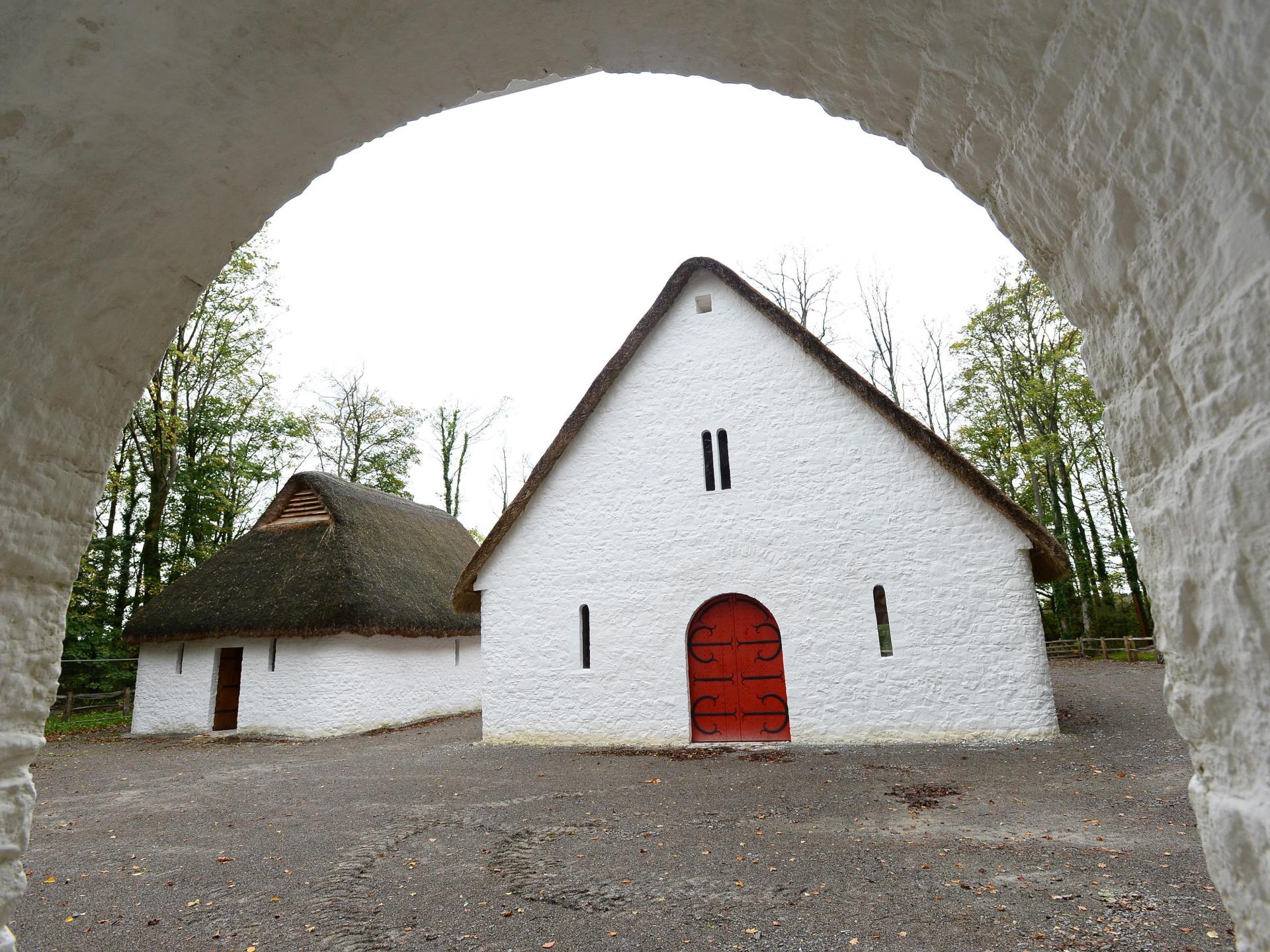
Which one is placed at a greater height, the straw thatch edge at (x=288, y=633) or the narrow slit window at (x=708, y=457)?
the narrow slit window at (x=708, y=457)

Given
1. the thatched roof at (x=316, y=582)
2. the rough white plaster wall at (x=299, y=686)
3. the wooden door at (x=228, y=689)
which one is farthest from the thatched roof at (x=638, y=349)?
the wooden door at (x=228, y=689)

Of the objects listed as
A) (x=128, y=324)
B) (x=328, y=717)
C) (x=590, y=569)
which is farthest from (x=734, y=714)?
(x=128, y=324)

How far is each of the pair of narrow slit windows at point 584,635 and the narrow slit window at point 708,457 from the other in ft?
9.17

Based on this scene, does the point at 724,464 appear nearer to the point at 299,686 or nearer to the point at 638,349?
the point at 638,349

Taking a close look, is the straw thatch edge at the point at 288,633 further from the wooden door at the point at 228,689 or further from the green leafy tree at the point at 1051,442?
the green leafy tree at the point at 1051,442

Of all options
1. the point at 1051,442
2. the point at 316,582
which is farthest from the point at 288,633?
the point at 1051,442

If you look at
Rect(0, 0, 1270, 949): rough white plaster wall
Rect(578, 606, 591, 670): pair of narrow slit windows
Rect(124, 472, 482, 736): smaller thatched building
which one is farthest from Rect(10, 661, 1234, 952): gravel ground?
Rect(124, 472, 482, 736): smaller thatched building

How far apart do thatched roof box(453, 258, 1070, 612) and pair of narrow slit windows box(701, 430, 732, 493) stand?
1.93m

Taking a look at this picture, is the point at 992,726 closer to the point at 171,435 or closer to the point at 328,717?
the point at 328,717

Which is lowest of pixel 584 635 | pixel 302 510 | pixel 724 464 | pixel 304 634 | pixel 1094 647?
pixel 1094 647

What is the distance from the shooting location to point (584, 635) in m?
11.8

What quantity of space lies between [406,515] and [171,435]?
6.42 meters

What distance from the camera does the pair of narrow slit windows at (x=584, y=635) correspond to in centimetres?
1170

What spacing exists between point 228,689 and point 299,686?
319 centimetres
